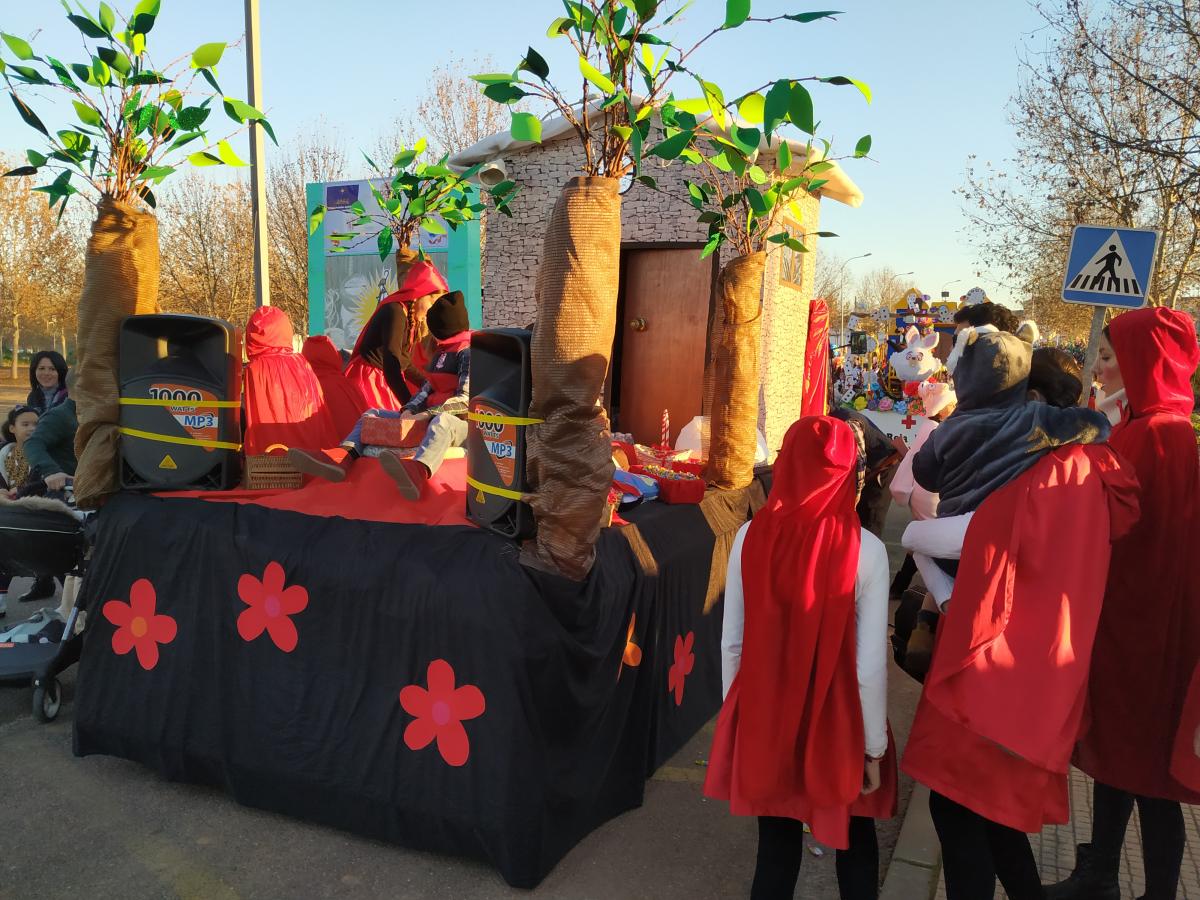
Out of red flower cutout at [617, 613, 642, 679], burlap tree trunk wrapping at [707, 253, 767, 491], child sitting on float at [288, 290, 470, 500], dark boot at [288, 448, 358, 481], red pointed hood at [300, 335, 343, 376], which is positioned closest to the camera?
red flower cutout at [617, 613, 642, 679]

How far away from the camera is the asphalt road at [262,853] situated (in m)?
3.06

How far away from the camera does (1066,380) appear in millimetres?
2746

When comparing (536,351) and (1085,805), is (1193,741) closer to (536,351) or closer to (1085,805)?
(1085,805)

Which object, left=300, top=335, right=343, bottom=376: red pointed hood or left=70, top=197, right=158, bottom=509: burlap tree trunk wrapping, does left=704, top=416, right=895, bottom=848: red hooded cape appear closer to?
left=70, top=197, right=158, bottom=509: burlap tree trunk wrapping

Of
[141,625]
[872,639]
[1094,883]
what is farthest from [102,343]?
[1094,883]

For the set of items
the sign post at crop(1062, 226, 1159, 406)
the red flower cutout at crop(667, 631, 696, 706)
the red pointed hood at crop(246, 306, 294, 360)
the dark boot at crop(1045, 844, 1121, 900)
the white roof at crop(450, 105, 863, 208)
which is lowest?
the dark boot at crop(1045, 844, 1121, 900)

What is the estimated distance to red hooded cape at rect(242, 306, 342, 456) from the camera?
164 inches

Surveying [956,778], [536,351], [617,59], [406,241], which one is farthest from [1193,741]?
[406,241]

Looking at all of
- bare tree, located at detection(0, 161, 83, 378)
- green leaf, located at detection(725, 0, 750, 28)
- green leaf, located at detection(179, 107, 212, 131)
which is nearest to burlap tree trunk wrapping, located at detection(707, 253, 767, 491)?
green leaf, located at detection(725, 0, 750, 28)

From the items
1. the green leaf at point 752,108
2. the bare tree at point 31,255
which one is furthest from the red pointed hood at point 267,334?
the bare tree at point 31,255

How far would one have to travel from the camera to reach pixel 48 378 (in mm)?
6117

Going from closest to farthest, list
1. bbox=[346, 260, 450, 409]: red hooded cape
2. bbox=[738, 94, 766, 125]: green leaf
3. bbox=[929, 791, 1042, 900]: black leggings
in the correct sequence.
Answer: bbox=[929, 791, 1042, 900]: black leggings → bbox=[738, 94, 766, 125]: green leaf → bbox=[346, 260, 450, 409]: red hooded cape

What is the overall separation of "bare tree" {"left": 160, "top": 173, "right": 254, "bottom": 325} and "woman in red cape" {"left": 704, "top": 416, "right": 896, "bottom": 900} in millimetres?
21741

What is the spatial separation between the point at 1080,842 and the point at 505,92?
12.1 ft
